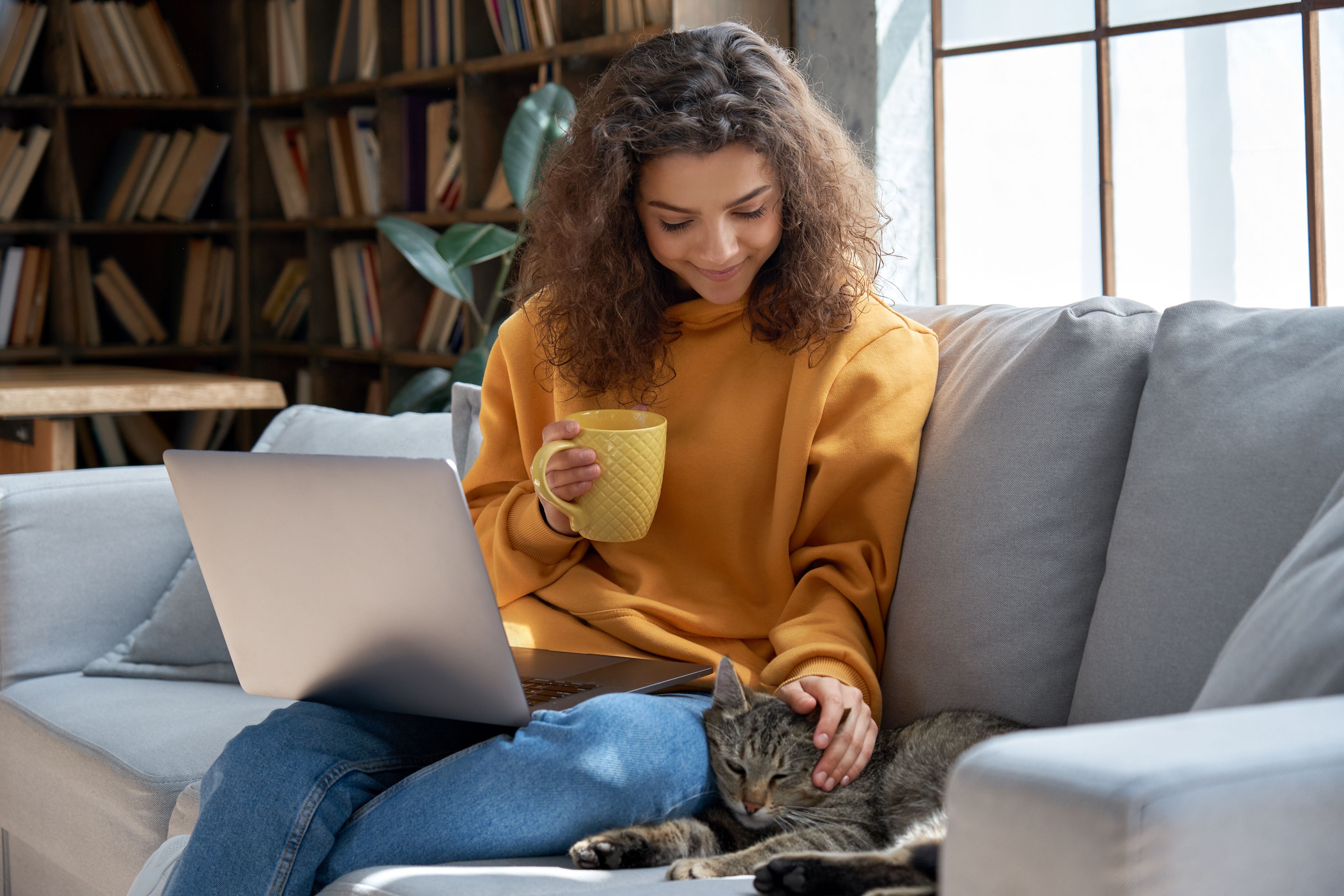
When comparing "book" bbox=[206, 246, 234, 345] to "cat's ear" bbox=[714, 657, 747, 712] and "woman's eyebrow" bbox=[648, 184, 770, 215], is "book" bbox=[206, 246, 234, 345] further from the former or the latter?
→ "cat's ear" bbox=[714, 657, 747, 712]

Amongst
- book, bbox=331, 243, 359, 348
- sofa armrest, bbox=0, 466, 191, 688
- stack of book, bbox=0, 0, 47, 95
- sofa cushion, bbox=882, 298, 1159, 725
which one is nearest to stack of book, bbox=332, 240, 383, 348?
book, bbox=331, 243, 359, 348

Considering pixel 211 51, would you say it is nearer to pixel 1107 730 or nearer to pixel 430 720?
pixel 430 720

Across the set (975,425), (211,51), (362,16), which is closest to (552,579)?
(975,425)

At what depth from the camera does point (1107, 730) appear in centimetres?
62

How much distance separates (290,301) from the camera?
432 centimetres

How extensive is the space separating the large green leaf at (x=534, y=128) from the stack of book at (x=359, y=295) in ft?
3.56

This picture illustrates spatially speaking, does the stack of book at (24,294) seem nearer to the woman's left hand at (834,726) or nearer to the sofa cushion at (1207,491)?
the woman's left hand at (834,726)

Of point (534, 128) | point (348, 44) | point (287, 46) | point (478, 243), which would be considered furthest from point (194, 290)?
point (534, 128)

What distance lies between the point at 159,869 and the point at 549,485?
0.55 meters

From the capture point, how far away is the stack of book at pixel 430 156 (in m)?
3.48

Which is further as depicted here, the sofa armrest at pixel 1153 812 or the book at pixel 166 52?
the book at pixel 166 52

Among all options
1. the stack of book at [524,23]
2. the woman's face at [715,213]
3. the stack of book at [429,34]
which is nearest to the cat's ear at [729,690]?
the woman's face at [715,213]

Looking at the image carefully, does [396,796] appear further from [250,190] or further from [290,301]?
[250,190]

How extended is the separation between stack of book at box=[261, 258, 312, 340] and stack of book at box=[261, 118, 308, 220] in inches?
7.4
